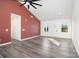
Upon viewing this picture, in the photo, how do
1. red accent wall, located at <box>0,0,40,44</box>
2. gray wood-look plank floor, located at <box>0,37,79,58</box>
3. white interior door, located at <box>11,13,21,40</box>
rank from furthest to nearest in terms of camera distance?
white interior door, located at <box>11,13,21,40</box> < red accent wall, located at <box>0,0,40,44</box> < gray wood-look plank floor, located at <box>0,37,79,58</box>

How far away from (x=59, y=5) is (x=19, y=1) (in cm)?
309

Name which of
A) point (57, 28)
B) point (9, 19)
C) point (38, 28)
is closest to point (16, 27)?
point (9, 19)

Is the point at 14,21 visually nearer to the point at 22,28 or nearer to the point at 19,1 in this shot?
the point at 22,28

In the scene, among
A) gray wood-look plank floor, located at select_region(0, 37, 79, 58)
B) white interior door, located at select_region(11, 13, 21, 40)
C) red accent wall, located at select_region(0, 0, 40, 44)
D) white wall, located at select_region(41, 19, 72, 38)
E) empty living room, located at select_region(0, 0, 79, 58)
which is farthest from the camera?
white wall, located at select_region(41, 19, 72, 38)

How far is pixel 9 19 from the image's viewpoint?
618 centimetres

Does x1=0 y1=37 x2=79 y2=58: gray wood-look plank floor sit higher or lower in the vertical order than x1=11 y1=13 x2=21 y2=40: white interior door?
lower

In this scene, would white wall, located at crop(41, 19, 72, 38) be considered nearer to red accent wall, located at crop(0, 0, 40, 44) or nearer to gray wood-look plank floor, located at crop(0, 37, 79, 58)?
red accent wall, located at crop(0, 0, 40, 44)

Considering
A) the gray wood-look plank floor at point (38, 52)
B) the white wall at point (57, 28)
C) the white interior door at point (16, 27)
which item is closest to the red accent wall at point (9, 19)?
the white interior door at point (16, 27)

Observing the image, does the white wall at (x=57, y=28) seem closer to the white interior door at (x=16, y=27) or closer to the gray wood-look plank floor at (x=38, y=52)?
the gray wood-look plank floor at (x=38, y=52)

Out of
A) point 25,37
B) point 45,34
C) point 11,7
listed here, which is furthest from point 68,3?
point 45,34

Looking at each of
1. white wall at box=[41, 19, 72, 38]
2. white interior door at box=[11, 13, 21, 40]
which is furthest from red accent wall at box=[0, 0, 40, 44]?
white wall at box=[41, 19, 72, 38]

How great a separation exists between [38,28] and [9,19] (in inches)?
170

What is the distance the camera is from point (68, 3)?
5.65 metres

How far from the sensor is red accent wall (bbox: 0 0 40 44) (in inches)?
222
